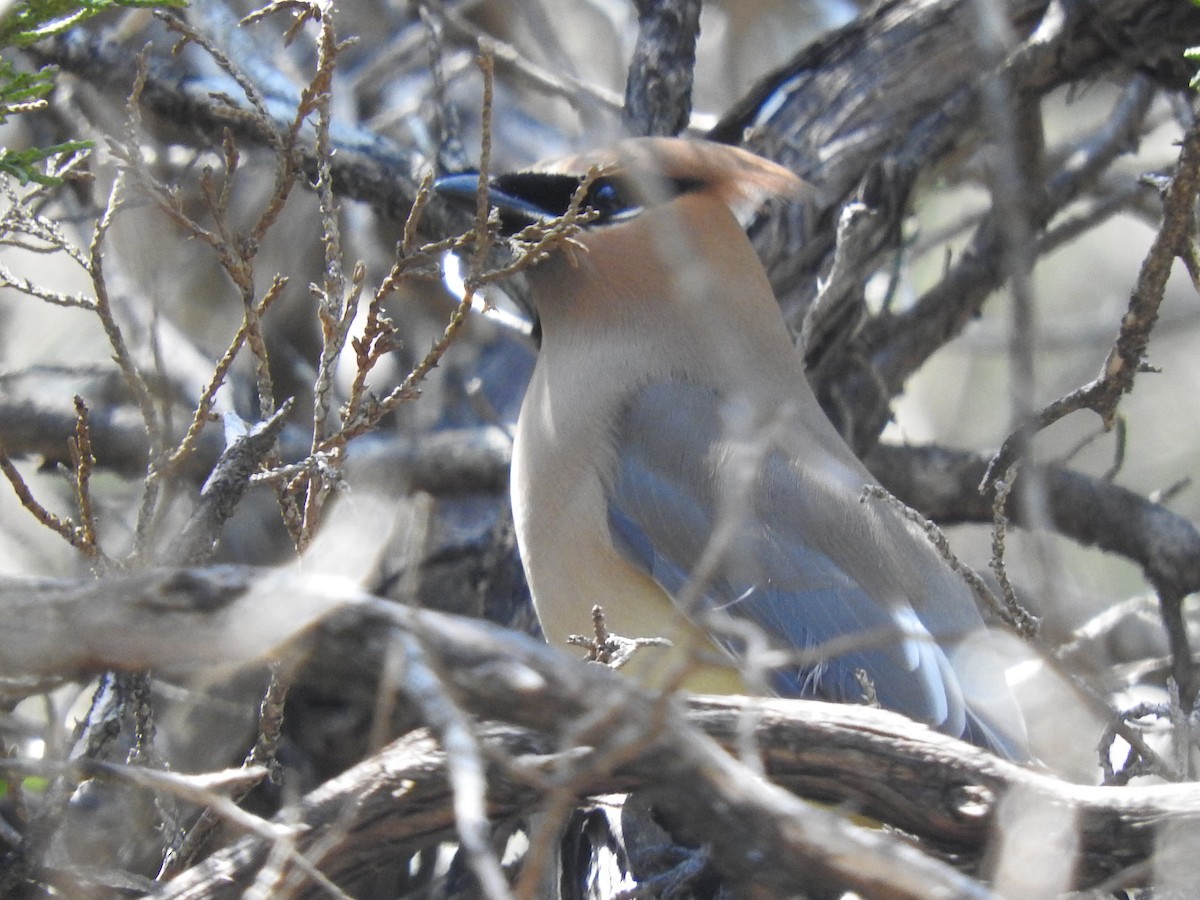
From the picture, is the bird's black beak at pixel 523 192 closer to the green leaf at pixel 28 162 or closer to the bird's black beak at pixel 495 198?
the bird's black beak at pixel 495 198

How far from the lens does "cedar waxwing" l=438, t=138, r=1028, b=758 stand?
3.04 m

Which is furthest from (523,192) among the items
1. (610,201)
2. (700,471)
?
(700,471)

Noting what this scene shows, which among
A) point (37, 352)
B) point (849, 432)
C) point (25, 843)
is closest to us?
point (25, 843)

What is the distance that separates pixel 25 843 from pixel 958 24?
2.99 m

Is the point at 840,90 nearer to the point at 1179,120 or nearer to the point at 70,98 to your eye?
the point at 1179,120

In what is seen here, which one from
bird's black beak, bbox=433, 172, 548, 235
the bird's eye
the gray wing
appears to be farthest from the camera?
the bird's eye

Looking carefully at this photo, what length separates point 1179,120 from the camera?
12.9ft

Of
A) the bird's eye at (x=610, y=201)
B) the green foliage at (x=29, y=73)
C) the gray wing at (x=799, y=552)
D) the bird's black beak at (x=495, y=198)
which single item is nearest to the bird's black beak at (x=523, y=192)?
the bird's black beak at (x=495, y=198)

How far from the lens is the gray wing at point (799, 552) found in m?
3.01

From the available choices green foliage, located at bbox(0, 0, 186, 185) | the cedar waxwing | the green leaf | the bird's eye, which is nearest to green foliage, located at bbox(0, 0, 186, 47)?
green foliage, located at bbox(0, 0, 186, 185)

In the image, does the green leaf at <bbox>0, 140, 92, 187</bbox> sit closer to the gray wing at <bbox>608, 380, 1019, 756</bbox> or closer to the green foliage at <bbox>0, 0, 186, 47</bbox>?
the green foliage at <bbox>0, 0, 186, 47</bbox>

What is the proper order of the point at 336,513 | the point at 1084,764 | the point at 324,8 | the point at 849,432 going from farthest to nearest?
the point at 849,432, the point at 336,513, the point at 1084,764, the point at 324,8

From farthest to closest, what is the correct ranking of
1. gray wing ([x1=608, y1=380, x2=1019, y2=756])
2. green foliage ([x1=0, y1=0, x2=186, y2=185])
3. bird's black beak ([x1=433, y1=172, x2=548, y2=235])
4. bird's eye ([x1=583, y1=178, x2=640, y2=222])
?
bird's eye ([x1=583, y1=178, x2=640, y2=222]) → bird's black beak ([x1=433, y1=172, x2=548, y2=235]) → gray wing ([x1=608, y1=380, x2=1019, y2=756]) → green foliage ([x1=0, y1=0, x2=186, y2=185])

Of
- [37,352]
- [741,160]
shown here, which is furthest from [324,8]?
[37,352]
